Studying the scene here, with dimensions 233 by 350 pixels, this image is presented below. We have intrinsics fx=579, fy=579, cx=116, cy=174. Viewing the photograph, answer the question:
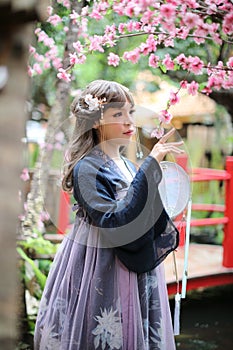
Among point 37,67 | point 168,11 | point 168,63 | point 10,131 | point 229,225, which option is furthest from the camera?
point 229,225

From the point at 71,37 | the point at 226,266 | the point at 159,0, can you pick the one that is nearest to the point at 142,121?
the point at 159,0

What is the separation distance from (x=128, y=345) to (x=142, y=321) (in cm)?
9

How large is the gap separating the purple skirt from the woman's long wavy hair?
22 cm

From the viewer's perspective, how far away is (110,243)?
72.2 inches

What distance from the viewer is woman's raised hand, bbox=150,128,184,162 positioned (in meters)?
1.78

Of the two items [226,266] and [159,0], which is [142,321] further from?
[226,266]

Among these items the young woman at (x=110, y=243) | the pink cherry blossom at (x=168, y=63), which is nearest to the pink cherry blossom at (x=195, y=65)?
the pink cherry blossom at (x=168, y=63)

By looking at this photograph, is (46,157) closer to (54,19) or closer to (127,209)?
(54,19)

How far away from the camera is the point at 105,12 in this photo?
7.88ft

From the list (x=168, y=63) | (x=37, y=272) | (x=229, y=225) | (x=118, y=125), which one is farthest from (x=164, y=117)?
(x=229, y=225)

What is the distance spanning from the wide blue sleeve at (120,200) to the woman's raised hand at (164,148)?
23mm

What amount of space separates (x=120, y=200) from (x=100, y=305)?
0.35 meters

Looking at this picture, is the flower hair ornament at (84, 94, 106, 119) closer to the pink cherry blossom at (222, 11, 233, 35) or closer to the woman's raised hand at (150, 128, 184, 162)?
the woman's raised hand at (150, 128, 184, 162)

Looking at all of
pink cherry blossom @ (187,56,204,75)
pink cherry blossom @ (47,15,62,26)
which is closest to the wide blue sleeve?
pink cherry blossom @ (187,56,204,75)
